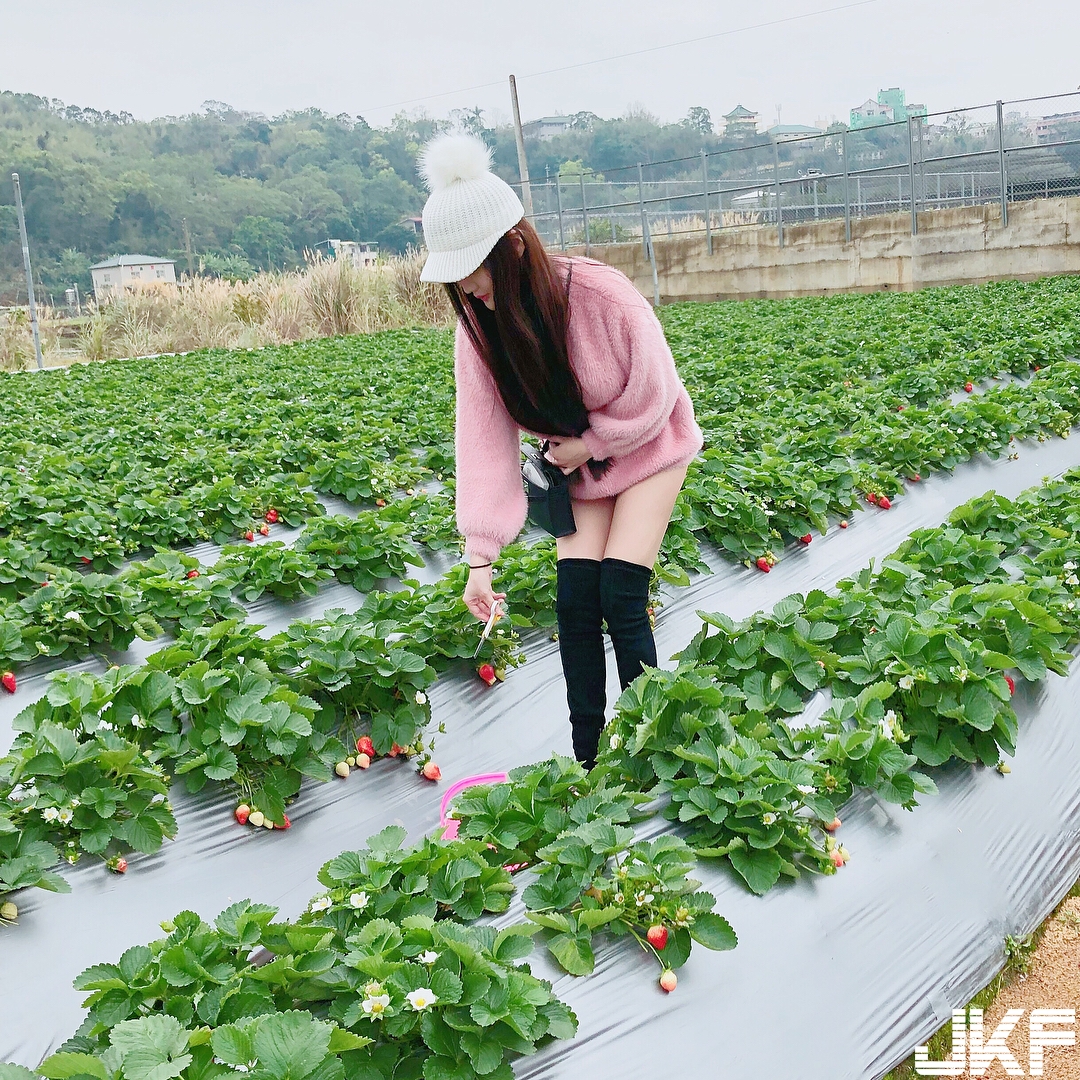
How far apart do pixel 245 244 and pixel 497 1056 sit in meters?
52.5

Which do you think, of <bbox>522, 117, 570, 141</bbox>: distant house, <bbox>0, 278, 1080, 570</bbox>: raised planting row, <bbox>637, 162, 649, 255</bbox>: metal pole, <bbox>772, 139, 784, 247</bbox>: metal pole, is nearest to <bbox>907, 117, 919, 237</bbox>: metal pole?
<bbox>772, 139, 784, 247</bbox>: metal pole

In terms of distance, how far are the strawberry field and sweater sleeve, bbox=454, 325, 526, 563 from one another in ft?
1.71

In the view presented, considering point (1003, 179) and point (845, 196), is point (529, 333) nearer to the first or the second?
point (1003, 179)

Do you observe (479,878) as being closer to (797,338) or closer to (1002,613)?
(1002,613)

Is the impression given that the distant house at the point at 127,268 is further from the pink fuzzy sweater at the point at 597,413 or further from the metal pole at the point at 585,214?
the pink fuzzy sweater at the point at 597,413

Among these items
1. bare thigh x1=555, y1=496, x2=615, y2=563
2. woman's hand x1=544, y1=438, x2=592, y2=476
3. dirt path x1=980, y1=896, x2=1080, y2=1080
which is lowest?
dirt path x1=980, y1=896, x2=1080, y2=1080

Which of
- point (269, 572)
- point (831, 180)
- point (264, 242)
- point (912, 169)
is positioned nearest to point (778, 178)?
point (831, 180)

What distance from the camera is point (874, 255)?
63.3 feet

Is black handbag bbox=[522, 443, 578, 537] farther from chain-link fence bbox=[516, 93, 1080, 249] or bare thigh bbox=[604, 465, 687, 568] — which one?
chain-link fence bbox=[516, 93, 1080, 249]

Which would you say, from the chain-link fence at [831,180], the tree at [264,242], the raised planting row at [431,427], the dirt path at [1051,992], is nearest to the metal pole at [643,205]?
the chain-link fence at [831,180]

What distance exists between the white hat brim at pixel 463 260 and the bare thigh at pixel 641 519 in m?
0.70

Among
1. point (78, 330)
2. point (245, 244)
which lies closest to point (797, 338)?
point (78, 330)

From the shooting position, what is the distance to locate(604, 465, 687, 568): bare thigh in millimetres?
2703

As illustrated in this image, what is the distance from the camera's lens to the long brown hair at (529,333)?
8.11 ft
